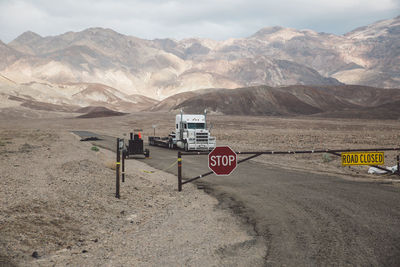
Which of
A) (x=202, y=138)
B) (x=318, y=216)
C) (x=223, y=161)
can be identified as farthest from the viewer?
(x=202, y=138)

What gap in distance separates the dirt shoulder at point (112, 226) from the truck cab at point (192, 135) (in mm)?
15174

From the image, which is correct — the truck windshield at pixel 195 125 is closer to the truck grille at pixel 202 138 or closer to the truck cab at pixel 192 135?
the truck cab at pixel 192 135

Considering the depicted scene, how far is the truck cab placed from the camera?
95.1 ft

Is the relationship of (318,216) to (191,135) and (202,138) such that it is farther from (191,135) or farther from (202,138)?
(191,135)

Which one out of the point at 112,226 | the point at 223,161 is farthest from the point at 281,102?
the point at 112,226

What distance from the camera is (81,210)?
955 centimetres

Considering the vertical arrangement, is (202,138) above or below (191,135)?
below

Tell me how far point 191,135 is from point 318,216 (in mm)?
20520

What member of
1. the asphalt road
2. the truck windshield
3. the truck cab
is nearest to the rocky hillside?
the truck cab

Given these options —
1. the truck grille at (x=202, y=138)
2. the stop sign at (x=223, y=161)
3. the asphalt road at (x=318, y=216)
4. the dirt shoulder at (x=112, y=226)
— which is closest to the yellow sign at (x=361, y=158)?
the asphalt road at (x=318, y=216)

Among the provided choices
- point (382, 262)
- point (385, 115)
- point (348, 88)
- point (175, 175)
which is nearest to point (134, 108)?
point (348, 88)

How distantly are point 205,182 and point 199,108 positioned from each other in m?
110

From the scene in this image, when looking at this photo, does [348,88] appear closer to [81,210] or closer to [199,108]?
[199,108]

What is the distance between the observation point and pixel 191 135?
95.6 ft
